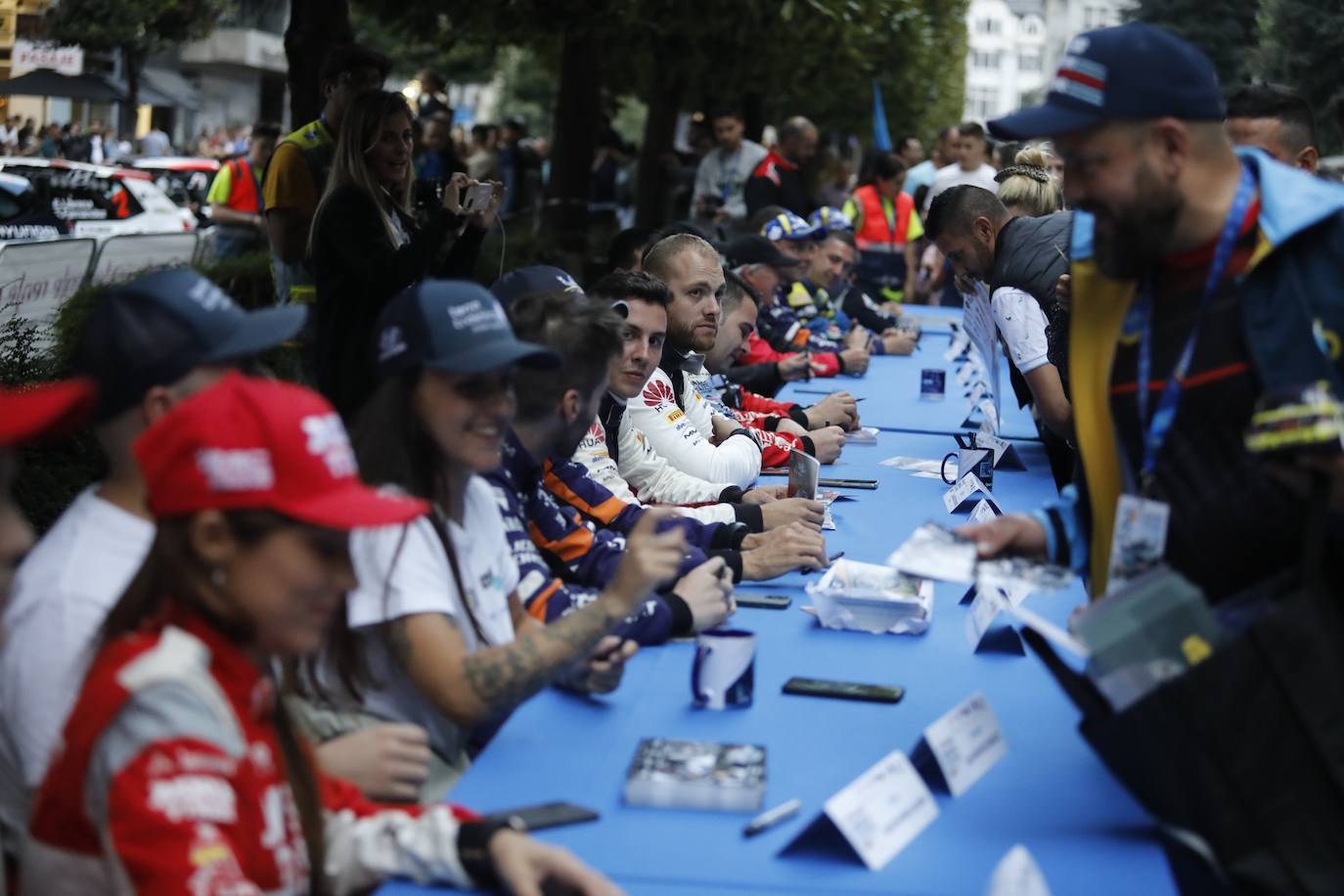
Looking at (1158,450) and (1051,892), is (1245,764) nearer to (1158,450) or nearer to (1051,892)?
(1051,892)

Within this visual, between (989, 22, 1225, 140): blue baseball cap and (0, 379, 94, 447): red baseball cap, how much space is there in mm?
1452

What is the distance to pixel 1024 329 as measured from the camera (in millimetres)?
5223

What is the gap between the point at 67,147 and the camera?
2442 centimetres

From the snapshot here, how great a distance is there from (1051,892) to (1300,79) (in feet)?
81.4

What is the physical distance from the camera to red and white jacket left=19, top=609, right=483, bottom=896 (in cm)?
177

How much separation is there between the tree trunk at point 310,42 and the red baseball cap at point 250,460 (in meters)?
5.97

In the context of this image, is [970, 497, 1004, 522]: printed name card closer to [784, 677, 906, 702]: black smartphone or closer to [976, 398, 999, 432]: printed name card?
[784, 677, 906, 702]: black smartphone

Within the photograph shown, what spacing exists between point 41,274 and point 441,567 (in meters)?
6.98

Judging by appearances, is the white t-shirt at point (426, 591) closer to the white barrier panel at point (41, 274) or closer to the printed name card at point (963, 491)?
the printed name card at point (963, 491)

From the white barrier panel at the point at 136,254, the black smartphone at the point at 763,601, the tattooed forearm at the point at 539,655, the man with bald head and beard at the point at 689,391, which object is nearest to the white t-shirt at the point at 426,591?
the tattooed forearm at the point at 539,655

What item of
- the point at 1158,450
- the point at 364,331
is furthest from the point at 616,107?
the point at 1158,450

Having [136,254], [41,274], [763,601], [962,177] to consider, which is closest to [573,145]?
[962,177]

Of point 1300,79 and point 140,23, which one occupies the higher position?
point 1300,79

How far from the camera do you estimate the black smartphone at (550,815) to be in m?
2.29
